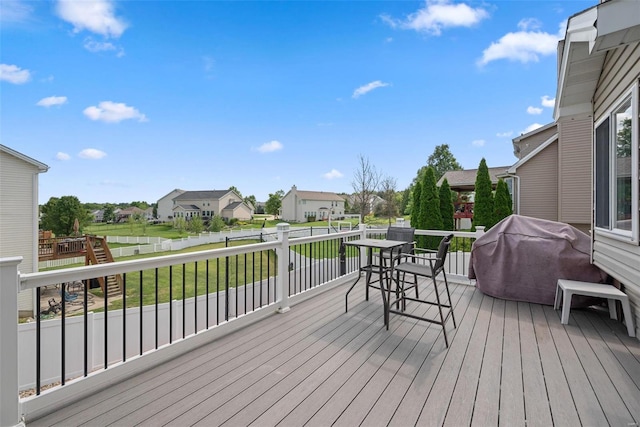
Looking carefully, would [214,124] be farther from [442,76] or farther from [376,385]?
[376,385]

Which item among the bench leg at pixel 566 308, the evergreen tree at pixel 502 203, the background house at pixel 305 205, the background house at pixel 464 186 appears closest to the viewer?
the bench leg at pixel 566 308

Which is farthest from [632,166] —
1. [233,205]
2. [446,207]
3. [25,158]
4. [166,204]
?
A: [166,204]

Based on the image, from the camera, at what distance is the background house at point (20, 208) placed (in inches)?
407

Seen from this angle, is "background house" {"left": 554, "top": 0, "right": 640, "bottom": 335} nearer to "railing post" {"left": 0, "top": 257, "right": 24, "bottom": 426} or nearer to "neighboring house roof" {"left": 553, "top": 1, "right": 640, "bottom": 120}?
"neighboring house roof" {"left": 553, "top": 1, "right": 640, "bottom": 120}

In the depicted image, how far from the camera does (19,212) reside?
1087 centimetres

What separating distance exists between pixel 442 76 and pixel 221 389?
12127 millimetres

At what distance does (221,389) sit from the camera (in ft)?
6.64

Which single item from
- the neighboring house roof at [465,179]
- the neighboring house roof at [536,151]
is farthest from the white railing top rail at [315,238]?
the neighboring house roof at [465,179]

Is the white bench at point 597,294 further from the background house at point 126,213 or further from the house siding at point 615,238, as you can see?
the background house at point 126,213

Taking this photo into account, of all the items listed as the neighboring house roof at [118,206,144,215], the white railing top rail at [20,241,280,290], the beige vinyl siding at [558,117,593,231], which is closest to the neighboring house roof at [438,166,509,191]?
the beige vinyl siding at [558,117,593,231]

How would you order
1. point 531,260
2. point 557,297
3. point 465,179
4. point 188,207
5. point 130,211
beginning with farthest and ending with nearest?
1. point 188,207
2. point 130,211
3. point 465,179
4. point 531,260
5. point 557,297

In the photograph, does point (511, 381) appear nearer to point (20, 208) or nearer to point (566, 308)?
point (566, 308)

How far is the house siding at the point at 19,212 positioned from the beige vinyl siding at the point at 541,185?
18005mm

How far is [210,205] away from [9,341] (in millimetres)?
43919
